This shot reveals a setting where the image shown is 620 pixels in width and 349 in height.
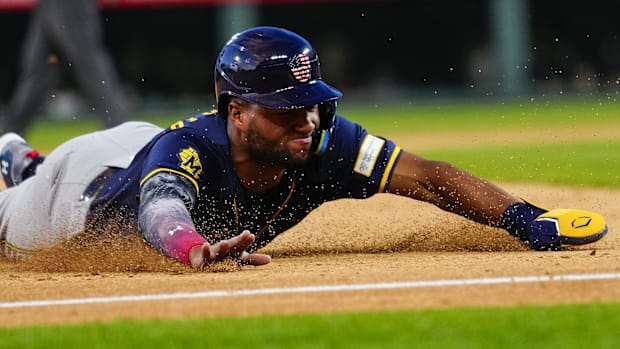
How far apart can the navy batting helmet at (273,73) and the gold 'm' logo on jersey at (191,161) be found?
0.94 ft

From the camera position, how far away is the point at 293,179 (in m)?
4.91

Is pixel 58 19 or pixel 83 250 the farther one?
pixel 58 19

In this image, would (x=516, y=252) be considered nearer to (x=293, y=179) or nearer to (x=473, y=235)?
(x=473, y=235)

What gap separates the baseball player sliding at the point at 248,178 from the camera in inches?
178

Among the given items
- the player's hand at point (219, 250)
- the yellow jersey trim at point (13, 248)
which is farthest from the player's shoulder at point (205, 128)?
the yellow jersey trim at point (13, 248)

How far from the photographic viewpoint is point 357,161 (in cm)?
498

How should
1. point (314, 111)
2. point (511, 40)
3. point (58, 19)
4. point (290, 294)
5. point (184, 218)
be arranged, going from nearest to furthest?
point (290, 294)
point (184, 218)
point (314, 111)
point (58, 19)
point (511, 40)

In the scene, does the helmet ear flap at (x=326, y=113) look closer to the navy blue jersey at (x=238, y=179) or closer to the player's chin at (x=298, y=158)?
the navy blue jersey at (x=238, y=179)

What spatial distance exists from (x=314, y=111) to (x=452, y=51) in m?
18.2

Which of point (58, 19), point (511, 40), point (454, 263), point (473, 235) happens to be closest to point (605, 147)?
point (58, 19)

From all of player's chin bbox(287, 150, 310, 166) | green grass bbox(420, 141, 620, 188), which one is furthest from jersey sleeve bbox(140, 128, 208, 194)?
green grass bbox(420, 141, 620, 188)

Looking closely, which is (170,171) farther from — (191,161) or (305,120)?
(305,120)

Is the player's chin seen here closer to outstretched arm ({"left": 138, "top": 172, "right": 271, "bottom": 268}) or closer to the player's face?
the player's face

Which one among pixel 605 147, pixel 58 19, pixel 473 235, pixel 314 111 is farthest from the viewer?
pixel 605 147
